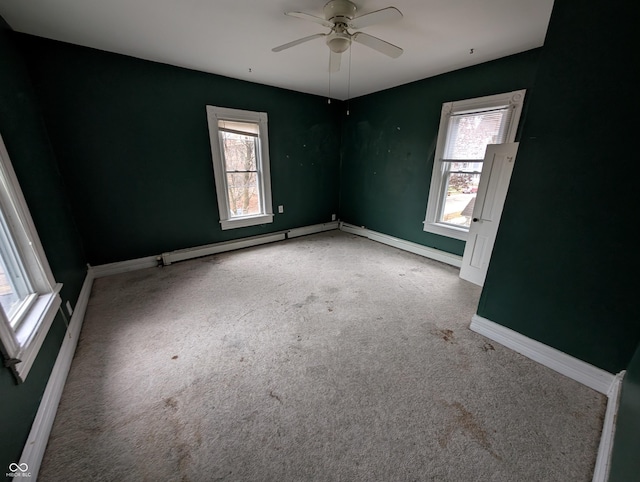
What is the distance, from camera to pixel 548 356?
170 centimetres

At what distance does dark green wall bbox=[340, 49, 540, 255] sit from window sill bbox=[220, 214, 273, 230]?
1681mm

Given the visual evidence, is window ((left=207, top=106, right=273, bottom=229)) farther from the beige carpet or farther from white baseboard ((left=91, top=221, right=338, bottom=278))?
the beige carpet

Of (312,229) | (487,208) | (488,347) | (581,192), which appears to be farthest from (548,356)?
(312,229)

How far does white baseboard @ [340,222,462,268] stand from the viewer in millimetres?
3426

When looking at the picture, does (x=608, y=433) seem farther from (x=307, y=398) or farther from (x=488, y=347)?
(x=307, y=398)

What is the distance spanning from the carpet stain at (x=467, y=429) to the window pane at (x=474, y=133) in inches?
111

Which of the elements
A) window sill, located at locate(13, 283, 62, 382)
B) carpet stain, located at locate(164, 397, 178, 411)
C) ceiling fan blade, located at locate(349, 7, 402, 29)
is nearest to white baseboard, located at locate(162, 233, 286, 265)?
window sill, located at locate(13, 283, 62, 382)

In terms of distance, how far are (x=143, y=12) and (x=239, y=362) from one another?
2762 millimetres

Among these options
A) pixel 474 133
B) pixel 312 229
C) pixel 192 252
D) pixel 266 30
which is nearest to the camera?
pixel 266 30

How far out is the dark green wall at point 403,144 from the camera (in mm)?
2799

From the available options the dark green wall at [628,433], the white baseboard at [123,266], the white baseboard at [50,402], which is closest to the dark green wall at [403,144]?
the dark green wall at [628,433]

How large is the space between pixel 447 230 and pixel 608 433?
249 cm

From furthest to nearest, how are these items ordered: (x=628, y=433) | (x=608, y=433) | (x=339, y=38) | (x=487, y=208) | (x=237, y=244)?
(x=237, y=244)
(x=487, y=208)
(x=339, y=38)
(x=608, y=433)
(x=628, y=433)

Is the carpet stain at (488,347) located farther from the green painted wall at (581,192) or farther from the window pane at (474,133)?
the window pane at (474,133)
